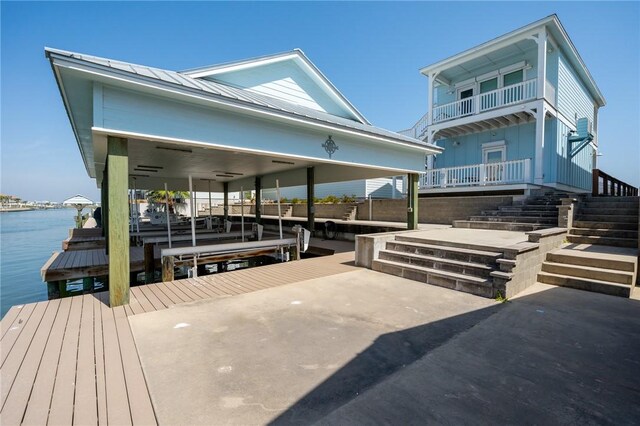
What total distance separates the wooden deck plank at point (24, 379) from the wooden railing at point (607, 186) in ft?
55.2

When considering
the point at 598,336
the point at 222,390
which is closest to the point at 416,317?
the point at 598,336

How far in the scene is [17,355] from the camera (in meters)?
3.10

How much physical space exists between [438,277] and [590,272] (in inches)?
110

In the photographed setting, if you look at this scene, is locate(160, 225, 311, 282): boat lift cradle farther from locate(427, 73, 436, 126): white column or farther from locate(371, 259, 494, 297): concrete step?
locate(427, 73, 436, 126): white column

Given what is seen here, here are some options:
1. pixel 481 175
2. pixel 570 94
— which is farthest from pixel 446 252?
pixel 570 94

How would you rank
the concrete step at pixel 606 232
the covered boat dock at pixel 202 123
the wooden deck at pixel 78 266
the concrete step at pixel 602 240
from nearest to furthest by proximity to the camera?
the covered boat dock at pixel 202 123
the wooden deck at pixel 78 266
the concrete step at pixel 602 240
the concrete step at pixel 606 232

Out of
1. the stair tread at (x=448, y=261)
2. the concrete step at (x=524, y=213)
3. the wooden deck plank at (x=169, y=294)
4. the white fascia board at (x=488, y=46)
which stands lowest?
the wooden deck plank at (x=169, y=294)

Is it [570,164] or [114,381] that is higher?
[570,164]

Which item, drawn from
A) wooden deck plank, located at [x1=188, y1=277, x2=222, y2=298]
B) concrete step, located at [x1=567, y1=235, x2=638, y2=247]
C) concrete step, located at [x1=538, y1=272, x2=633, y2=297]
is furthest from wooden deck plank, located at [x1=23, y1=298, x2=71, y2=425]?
concrete step, located at [x1=567, y1=235, x2=638, y2=247]

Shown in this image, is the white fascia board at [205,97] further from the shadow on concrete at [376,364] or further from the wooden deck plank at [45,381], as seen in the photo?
the shadow on concrete at [376,364]

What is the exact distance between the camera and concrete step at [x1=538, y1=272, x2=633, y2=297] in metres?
5.08

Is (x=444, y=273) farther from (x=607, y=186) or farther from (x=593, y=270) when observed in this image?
(x=607, y=186)

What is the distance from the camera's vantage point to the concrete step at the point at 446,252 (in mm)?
5727

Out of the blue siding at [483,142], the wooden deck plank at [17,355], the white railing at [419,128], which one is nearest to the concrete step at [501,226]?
the blue siding at [483,142]
